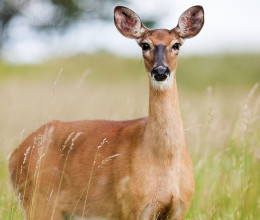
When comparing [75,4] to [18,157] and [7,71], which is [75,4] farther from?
[18,157]

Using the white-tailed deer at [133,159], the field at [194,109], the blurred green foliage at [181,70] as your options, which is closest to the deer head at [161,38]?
the white-tailed deer at [133,159]

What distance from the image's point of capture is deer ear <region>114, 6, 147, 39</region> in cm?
440

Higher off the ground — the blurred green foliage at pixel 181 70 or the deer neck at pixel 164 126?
the blurred green foliage at pixel 181 70

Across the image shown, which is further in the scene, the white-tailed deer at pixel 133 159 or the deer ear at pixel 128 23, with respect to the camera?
the deer ear at pixel 128 23

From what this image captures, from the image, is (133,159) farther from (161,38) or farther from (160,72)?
(161,38)

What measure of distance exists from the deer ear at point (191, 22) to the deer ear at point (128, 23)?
0.30 m

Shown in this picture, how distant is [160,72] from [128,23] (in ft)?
2.73

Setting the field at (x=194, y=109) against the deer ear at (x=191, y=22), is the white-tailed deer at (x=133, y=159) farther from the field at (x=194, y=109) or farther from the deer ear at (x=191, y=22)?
the field at (x=194, y=109)

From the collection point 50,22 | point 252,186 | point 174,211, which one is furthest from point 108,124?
point 50,22

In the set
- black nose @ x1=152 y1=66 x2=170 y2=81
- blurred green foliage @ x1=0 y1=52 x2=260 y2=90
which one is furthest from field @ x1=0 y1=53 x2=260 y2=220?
black nose @ x1=152 y1=66 x2=170 y2=81

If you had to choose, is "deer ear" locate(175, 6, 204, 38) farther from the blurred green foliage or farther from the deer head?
the blurred green foliage

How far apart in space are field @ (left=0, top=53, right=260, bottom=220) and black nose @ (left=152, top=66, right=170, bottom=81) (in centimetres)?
54

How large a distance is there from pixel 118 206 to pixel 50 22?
20724mm

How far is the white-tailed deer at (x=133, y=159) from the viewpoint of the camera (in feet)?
12.9
